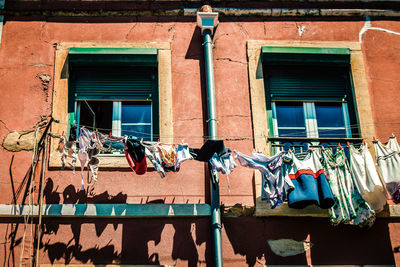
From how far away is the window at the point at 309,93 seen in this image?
8219 millimetres

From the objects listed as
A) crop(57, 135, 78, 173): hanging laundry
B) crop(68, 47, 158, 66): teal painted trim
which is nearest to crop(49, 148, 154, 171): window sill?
crop(57, 135, 78, 173): hanging laundry

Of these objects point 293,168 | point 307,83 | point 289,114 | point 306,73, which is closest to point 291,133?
point 289,114

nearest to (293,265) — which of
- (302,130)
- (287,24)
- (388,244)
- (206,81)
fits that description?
(388,244)

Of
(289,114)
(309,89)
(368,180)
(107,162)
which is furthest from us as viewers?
(309,89)

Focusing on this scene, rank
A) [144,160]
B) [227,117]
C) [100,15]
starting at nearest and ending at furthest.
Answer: [144,160] < [227,117] < [100,15]

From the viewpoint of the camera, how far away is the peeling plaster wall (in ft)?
23.5

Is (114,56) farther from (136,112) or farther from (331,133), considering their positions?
(331,133)

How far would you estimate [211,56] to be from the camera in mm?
8156

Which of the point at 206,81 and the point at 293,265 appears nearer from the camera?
the point at 293,265

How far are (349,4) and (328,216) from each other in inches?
147

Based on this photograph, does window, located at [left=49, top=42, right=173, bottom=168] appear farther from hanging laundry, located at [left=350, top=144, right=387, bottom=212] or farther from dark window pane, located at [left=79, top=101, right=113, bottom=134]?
hanging laundry, located at [left=350, top=144, right=387, bottom=212]

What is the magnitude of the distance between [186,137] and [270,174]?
147cm

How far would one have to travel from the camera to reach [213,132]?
765cm

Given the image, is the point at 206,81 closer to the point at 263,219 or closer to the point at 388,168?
the point at 263,219
